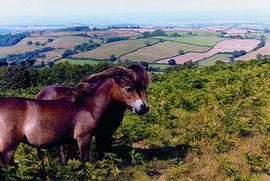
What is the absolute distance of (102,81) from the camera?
19.5 ft

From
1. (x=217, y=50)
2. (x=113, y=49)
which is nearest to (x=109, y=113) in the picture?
(x=217, y=50)

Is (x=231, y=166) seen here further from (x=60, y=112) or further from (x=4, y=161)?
(x=4, y=161)

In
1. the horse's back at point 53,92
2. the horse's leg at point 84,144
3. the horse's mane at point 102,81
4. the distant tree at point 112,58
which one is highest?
the horse's mane at point 102,81

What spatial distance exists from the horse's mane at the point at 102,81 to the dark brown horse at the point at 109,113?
15 cm

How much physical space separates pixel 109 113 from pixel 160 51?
7902cm

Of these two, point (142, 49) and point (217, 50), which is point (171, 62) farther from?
point (142, 49)

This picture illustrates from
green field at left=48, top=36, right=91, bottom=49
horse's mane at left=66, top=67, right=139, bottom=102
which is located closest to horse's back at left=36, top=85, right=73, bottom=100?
horse's mane at left=66, top=67, right=139, bottom=102

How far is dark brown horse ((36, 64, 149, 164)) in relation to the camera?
19.3 ft

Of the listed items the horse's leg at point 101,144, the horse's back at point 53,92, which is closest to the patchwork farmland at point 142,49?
the horse's back at point 53,92

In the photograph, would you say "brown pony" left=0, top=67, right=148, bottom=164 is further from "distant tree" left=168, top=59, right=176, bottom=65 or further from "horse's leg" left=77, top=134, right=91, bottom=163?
A: "distant tree" left=168, top=59, right=176, bottom=65

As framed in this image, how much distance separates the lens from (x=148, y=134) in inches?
321

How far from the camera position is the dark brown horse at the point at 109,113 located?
5887 mm

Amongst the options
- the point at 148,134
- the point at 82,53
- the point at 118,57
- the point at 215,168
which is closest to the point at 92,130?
the point at 215,168

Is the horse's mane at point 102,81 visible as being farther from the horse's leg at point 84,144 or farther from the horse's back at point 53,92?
the horse's back at point 53,92
